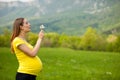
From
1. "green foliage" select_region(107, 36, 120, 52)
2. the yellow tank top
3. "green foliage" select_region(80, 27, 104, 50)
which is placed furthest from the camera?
"green foliage" select_region(80, 27, 104, 50)

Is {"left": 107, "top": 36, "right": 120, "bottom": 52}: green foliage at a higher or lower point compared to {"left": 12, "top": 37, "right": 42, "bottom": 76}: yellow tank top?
lower

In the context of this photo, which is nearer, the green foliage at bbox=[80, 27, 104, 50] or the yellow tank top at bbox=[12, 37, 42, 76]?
the yellow tank top at bbox=[12, 37, 42, 76]

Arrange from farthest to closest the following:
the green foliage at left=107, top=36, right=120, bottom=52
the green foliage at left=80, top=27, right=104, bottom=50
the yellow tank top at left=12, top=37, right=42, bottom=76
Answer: the green foliage at left=80, top=27, right=104, bottom=50
the green foliage at left=107, top=36, right=120, bottom=52
the yellow tank top at left=12, top=37, right=42, bottom=76

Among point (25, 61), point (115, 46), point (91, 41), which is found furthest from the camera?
point (91, 41)

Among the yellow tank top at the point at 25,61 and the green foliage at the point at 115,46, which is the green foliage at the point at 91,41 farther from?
the yellow tank top at the point at 25,61

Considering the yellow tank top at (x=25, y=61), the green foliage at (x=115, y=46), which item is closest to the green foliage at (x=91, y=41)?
the green foliage at (x=115, y=46)

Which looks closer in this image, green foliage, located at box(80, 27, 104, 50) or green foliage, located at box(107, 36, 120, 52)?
green foliage, located at box(107, 36, 120, 52)

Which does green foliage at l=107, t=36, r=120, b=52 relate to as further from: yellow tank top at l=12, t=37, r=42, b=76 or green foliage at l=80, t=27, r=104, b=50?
yellow tank top at l=12, t=37, r=42, b=76

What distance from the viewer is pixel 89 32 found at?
114 meters

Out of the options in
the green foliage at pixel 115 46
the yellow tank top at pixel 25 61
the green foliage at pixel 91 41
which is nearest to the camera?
the yellow tank top at pixel 25 61

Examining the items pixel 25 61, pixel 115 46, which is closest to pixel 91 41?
pixel 115 46

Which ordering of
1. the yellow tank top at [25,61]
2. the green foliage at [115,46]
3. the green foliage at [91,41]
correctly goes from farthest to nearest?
the green foliage at [91,41], the green foliage at [115,46], the yellow tank top at [25,61]

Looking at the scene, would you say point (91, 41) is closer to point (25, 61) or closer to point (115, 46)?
point (115, 46)

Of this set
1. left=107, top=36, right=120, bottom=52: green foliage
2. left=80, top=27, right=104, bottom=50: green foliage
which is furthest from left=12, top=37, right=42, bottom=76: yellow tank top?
left=80, top=27, right=104, bottom=50: green foliage
